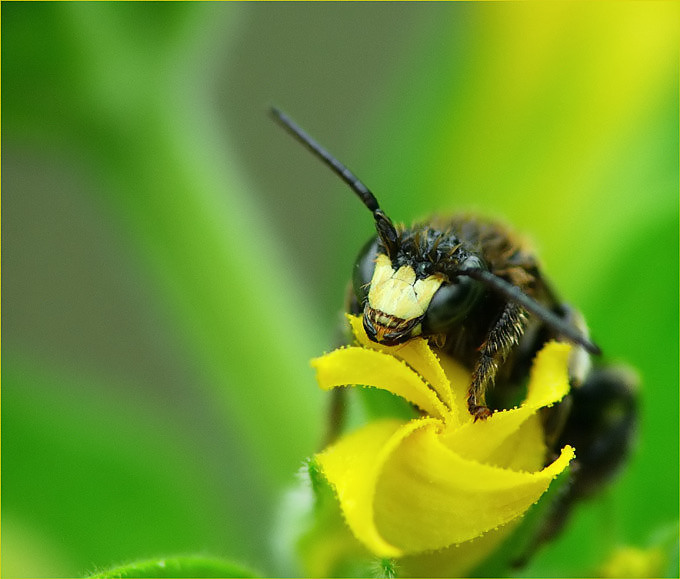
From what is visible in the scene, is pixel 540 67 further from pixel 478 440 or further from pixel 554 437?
pixel 478 440

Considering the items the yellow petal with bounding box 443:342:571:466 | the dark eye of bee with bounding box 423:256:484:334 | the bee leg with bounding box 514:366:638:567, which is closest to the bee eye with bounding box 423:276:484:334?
the dark eye of bee with bounding box 423:256:484:334

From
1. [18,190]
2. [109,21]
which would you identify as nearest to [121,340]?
[18,190]

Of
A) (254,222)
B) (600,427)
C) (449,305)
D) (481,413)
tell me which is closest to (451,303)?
(449,305)

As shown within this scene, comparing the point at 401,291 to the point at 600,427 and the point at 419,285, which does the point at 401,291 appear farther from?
the point at 600,427

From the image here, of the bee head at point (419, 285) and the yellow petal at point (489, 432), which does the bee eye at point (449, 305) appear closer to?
the bee head at point (419, 285)

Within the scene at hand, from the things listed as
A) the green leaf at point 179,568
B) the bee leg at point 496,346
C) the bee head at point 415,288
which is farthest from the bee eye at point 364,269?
the green leaf at point 179,568
